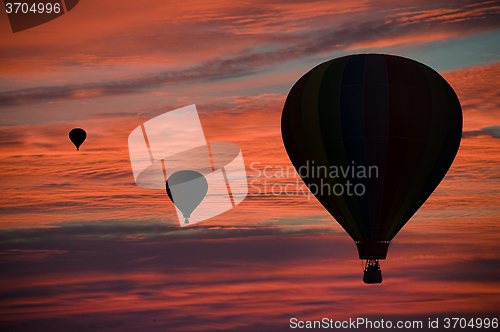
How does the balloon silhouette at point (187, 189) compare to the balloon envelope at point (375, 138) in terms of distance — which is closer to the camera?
the balloon envelope at point (375, 138)

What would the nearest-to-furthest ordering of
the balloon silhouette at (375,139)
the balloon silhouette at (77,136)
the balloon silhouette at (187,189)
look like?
the balloon silhouette at (375,139), the balloon silhouette at (77,136), the balloon silhouette at (187,189)

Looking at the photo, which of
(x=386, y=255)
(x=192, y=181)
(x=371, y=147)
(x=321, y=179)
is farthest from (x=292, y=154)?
(x=192, y=181)

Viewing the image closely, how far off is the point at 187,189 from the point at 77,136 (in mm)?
9923

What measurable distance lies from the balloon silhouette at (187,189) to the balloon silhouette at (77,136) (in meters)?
8.26

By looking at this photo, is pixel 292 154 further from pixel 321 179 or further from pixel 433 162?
pixel 433 162

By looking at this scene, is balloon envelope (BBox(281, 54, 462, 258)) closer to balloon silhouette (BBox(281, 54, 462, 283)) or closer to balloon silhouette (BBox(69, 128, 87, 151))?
balloon silhouette (BBox(281, 54, 462, 283))

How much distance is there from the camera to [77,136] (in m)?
47.8

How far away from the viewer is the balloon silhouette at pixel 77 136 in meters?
47.7

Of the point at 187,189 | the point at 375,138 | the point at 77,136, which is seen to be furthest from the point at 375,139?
the point at 187,189

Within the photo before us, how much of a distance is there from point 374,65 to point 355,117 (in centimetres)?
288

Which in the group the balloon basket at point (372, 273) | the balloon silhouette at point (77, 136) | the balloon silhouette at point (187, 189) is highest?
the balloon silhouette at point (77, 136)

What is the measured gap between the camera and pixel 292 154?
3541cm

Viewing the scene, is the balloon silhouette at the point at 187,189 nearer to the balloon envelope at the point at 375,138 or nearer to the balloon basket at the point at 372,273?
the balloon envelope at the point at 375,138

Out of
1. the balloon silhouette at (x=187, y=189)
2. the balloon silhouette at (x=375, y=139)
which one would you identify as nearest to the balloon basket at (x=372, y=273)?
the balloon silhouette at (x=375, y=139)
